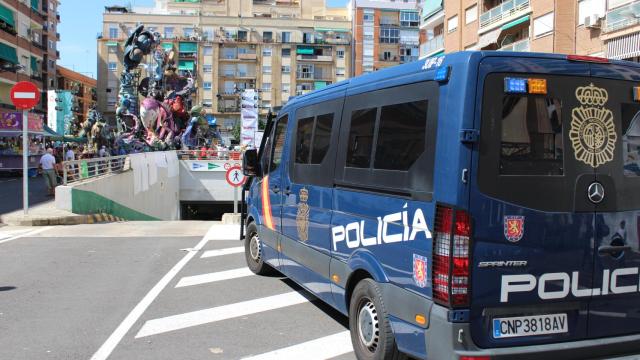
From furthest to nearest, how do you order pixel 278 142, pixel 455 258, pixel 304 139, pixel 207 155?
pixel 207 155 → pixel 278 142 → pixel 304 139 → pixel 455 258

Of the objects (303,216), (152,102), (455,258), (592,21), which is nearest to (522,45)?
(592,21)

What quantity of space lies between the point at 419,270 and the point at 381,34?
94.9m

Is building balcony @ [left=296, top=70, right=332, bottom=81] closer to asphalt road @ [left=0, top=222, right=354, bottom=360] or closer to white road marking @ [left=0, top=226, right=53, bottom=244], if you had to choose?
white road marking @ [left=0, top=226, right=53, bottom=244]

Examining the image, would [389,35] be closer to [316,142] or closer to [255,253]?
[255,253]

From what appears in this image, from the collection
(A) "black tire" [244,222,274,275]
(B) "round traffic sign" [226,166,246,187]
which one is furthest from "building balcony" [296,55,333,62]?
(A) "black tire" [244,222,274,275]

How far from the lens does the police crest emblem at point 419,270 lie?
150 inches

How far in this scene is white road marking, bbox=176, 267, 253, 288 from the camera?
25.9 ft

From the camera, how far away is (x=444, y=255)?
364cm

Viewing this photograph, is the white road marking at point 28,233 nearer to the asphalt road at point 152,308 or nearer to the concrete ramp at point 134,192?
the asphalt road at point 152,308

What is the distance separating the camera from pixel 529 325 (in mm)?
3689

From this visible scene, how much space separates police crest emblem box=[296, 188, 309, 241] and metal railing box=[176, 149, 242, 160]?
1276 inches

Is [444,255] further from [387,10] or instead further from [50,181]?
[387,10]

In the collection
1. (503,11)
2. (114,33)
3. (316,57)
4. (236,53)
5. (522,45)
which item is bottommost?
(522,45)

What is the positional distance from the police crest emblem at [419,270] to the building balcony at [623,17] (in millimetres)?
23949
